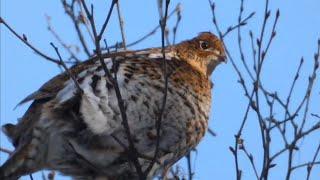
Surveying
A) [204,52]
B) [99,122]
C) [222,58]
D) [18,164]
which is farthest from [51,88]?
[222,58]

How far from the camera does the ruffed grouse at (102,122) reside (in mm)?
5758

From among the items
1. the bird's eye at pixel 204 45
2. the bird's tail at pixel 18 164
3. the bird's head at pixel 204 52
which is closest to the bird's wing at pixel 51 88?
the bird's tail at pixel 18 164

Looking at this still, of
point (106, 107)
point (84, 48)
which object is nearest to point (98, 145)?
point (106, 107)

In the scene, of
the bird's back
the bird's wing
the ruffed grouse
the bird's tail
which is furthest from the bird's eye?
the bird's tail

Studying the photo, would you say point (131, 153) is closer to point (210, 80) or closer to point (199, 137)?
point (199, 137)

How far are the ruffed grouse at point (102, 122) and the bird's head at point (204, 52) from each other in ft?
3.29

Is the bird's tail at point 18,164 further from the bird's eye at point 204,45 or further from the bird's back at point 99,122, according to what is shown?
the bird's eye at point 204,45

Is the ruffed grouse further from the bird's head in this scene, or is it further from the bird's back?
the bird's head

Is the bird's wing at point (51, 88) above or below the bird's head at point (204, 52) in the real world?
below

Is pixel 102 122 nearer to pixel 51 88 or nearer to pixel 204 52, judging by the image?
pixel 51 88

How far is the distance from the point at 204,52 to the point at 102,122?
7.25 ft

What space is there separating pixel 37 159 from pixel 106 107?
0.67 meters

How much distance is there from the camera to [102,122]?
5.77m

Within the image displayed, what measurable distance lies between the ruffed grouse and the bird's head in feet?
3.29
